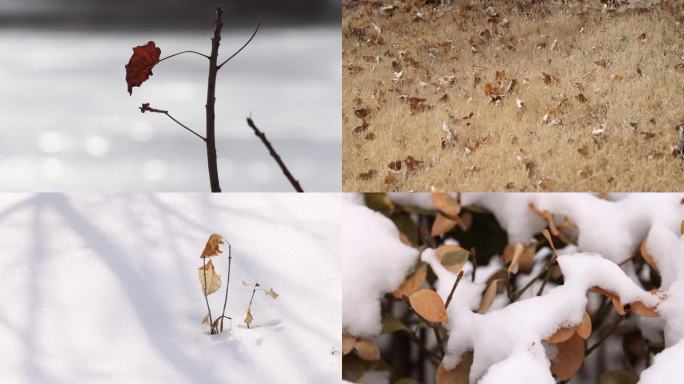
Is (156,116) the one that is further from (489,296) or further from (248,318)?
(489,296)

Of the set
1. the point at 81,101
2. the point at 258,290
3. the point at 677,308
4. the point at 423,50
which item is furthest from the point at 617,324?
the point at 81,101

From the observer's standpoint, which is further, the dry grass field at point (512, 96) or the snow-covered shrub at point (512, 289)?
the dry grass field at point (512, 96)

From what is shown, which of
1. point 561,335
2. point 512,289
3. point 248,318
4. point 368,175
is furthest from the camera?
point 368,175

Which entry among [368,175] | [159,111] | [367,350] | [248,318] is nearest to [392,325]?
[367,350]

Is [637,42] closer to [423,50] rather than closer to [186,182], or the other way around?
[423,50]

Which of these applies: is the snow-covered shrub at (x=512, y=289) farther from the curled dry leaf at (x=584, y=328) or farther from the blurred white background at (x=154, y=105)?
the blurred white background at (x=154, y=105)

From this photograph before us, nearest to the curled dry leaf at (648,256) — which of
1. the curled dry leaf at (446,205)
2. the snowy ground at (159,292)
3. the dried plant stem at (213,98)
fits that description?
the curled dry leaf at (446,205)
